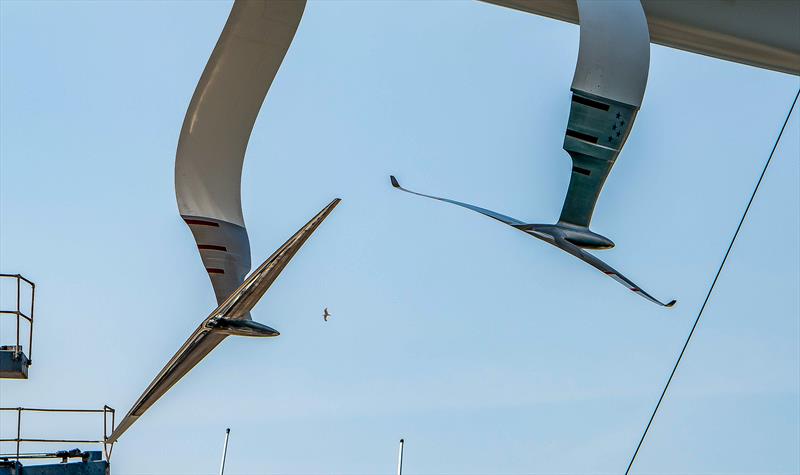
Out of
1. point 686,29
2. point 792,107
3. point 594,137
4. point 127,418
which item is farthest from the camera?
point 792,107

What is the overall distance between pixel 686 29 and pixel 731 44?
0.69 m

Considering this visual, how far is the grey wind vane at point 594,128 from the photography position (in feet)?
47.7

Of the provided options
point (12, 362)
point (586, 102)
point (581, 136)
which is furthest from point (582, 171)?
point (12, 362)

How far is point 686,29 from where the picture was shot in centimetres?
1825

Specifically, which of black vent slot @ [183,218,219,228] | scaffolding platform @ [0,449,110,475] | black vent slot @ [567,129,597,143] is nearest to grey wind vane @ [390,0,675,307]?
black vent slot @ [567,129,597,143]

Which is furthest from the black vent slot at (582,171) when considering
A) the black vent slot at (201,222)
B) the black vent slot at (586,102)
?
the black vent slot at (201,222)

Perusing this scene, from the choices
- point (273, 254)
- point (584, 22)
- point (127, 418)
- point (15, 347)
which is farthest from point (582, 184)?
point (15, 347)

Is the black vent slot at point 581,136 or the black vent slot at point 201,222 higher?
the black vent slot at point 201,222

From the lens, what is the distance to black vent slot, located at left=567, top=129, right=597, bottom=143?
14523 millimetres

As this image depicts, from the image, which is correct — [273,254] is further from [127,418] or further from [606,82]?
[606,82]

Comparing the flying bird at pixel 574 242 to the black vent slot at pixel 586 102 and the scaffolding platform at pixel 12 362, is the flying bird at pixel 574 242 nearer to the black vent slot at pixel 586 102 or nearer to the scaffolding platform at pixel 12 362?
the black vent slot at pixel 586 102

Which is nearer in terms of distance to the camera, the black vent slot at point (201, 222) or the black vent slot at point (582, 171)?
the black vent slot at point (582, 171)

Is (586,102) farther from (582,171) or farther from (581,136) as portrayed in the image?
(582,171)

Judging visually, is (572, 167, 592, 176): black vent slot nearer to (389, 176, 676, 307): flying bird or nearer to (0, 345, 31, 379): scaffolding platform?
(389, 176, 676, 307): flying bird
